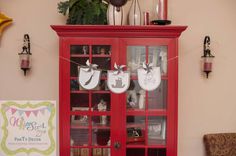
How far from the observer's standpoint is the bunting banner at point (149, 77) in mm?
2303

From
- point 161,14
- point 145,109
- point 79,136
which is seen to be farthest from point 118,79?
point 161,14

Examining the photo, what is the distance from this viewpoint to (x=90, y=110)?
2.33m

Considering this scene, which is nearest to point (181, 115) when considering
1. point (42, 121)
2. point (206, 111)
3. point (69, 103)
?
point (206, 111)

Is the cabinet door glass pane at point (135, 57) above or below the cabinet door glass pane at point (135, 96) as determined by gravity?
above

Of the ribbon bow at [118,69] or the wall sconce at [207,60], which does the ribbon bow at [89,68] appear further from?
the wall sconce at [207,60]

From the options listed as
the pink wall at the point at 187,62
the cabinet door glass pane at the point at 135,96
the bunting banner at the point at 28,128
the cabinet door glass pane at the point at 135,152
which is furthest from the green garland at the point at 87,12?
the cabinet door glass pane at the point at 135,152

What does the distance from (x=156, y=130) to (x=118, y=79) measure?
0.53m

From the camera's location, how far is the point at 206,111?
275 centimetres

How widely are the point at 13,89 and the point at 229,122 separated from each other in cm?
211

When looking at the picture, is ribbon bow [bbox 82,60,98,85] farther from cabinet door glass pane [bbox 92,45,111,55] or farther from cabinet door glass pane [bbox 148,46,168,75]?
cabinet door glass pane [bbox 148,46,168,75]

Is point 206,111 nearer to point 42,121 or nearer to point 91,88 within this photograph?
point 91,88

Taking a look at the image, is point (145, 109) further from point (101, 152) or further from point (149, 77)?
point (101, 152)

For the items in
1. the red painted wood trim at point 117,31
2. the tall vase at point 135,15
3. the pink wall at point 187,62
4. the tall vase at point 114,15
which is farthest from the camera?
the pink wall at point 187,62

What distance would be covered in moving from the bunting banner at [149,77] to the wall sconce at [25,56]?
1.05 m
